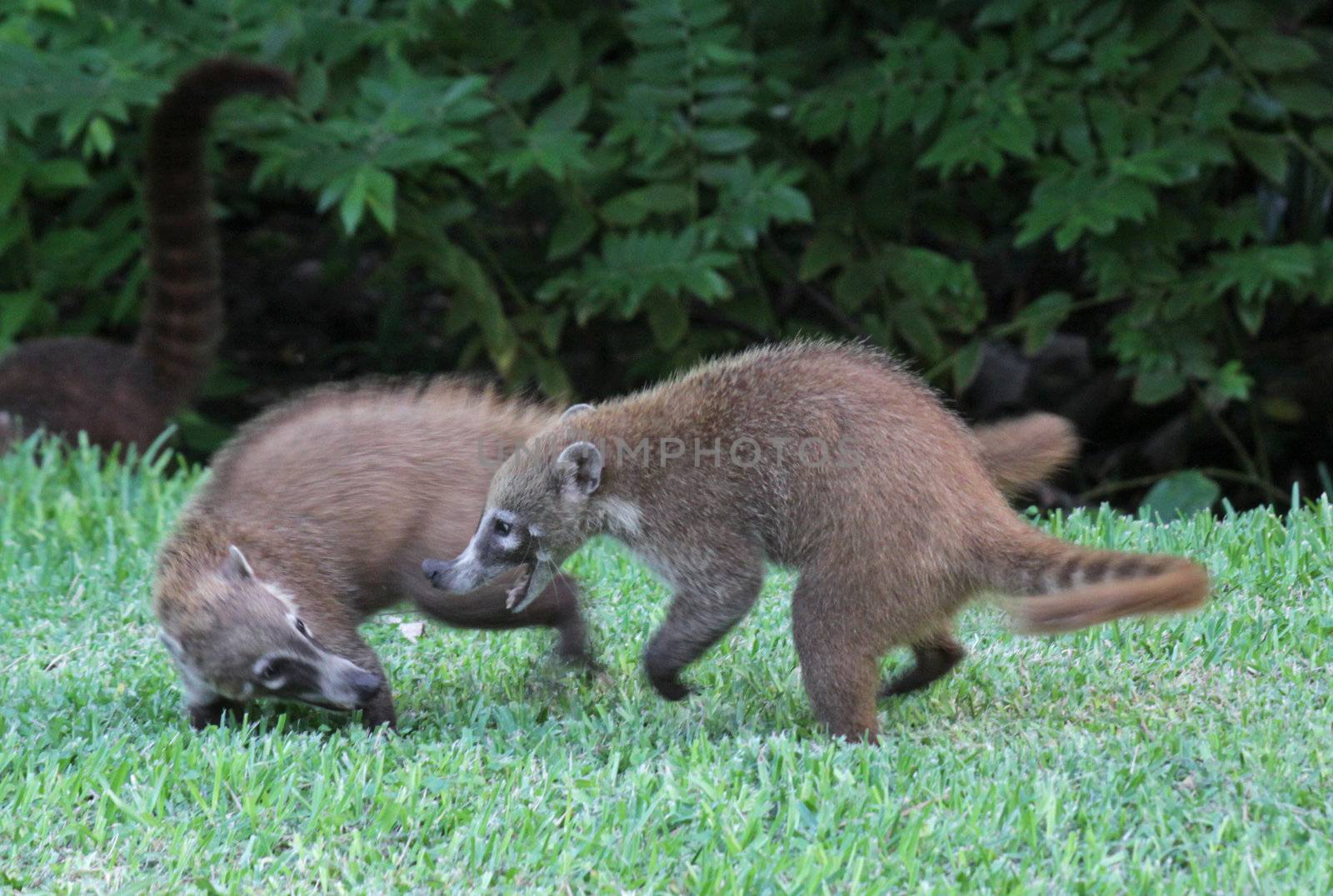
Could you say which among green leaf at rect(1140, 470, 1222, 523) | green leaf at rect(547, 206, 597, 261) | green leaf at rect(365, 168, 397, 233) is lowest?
green leaf at rect(1140, 470, 1222, 523)

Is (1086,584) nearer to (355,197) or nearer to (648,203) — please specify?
(355,197)

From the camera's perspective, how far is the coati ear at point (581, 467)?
3.56 metres

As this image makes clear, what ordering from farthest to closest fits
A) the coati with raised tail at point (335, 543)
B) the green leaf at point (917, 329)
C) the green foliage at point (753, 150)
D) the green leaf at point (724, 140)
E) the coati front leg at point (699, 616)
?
the green leaf at point (917, 329)
the green leaf at point (724, 140)
the green foliage at point (753, 150)
the coati with raised tail at point (335, 543)
the coati front leg at point (699, 616)

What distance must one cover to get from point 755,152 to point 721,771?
394 centimetres

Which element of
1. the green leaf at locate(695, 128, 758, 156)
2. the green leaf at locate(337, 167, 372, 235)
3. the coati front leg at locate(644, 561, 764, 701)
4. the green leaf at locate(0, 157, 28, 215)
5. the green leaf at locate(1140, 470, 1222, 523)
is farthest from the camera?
the green leaf at locate(0, 157, 28, 215)

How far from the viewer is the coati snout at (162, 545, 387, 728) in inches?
138

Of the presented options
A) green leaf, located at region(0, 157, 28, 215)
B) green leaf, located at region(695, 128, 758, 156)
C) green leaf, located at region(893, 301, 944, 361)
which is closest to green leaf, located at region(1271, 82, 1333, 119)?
Result: green leaf, located at region(893, 301, 944, 361)

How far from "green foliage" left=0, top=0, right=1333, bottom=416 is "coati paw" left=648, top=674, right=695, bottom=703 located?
235 cm

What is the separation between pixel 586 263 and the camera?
19.8 ft

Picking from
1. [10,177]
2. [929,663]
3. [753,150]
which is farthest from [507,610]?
[10,177]

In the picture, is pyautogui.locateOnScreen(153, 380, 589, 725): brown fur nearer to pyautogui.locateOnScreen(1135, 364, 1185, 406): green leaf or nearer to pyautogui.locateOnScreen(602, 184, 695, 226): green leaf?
pyautogui.locateOnScreen(602, 184, 695, 226): green leaf

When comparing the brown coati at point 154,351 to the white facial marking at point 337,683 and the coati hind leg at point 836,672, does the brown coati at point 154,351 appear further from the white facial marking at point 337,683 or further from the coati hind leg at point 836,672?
the coati hind leg at point 836,672

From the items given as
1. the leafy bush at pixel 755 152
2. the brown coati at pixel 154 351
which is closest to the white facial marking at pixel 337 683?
the leafy bush at pixel 755 152

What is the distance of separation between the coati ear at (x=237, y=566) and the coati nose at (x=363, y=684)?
391 millimetres
